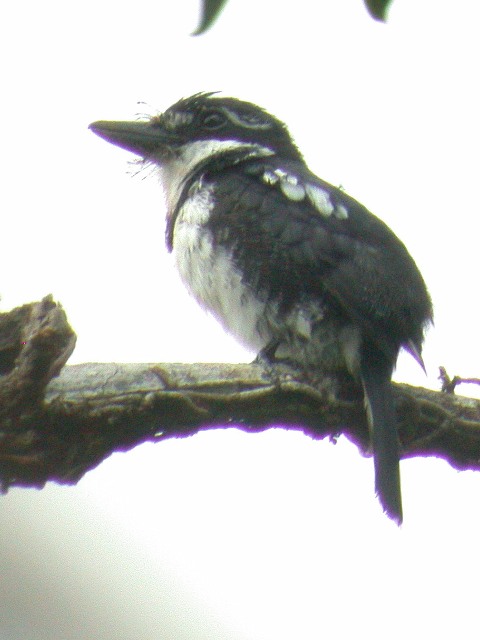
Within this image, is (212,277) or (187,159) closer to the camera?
(212,277)

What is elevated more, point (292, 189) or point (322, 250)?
point (292, 189)

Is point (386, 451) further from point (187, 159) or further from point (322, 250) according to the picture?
point (187, 159)

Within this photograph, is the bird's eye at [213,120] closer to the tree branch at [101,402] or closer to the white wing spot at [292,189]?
the white wing spot at [292,189]

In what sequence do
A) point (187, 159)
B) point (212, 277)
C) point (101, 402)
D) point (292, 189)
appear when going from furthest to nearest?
point (187, 159)
point (292, 189)
point (212, 277)
point (101, 402)

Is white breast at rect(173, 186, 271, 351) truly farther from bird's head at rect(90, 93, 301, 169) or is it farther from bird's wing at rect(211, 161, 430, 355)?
bird's head at rect(90, 93, 301, 169)

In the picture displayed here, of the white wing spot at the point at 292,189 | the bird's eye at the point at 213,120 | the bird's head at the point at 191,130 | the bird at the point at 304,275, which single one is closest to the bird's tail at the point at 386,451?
the bird at the point at 304,275

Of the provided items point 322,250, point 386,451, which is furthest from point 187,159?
point 386,451
